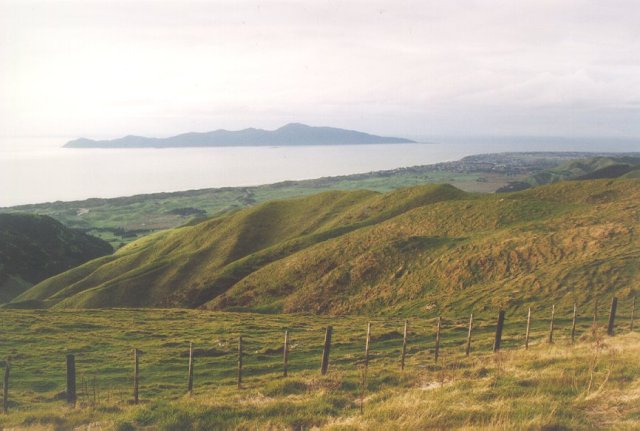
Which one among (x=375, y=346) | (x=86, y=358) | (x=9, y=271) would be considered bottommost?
(x=9, y=271)

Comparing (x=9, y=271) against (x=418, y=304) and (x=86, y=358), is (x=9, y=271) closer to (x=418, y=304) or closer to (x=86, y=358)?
(x=86, y=358)

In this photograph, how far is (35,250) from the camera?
123875 mm

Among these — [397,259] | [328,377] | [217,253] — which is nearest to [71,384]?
[328,377]

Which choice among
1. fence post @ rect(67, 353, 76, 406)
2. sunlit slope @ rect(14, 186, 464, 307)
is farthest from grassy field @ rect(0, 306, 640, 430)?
sunlit slope @ rect(14, 186, 464, 307)

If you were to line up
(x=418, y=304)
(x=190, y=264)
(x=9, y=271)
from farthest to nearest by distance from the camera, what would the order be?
(x=9, y=271)
(x=190, y=264)
(x=418, y=304)

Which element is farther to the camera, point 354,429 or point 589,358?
point 589,358

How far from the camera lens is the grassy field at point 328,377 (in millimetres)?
10781

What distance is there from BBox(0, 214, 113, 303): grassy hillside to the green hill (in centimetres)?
3062

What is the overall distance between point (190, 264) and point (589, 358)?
213ft

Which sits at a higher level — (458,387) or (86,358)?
(458,387)

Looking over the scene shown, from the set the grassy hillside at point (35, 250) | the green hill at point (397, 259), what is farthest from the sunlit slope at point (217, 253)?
the grassy hillside at point (35, 250)

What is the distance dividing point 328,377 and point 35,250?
136 m

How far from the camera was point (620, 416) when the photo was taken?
390 inches

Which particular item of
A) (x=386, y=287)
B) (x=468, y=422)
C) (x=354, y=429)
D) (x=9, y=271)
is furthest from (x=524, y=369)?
(x=9, y=271)
